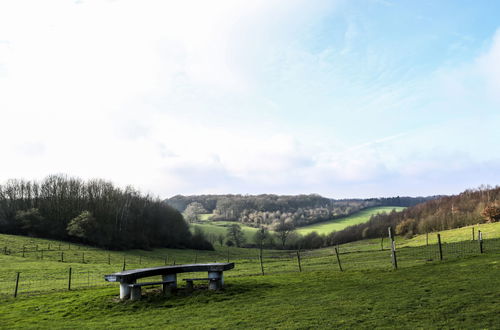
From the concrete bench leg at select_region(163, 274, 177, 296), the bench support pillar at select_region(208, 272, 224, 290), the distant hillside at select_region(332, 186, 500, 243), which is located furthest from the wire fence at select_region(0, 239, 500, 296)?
the distant hillside at select_region(332, 186, 500, 243)

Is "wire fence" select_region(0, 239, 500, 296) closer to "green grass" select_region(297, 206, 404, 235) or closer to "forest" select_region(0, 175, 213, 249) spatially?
"forest" select_region(0, 175, 213, 249)

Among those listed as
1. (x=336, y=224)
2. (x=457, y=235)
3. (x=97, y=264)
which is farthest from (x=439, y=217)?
(x=97, y=264)

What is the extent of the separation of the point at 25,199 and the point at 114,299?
9472 cm

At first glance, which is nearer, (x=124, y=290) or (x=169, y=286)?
(x=124, y=290)

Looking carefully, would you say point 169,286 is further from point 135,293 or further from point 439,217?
point 439,217

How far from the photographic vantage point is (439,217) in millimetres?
92125

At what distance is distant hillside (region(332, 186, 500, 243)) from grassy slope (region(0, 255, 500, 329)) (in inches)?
2789

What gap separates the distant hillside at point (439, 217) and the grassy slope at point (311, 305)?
7085cm

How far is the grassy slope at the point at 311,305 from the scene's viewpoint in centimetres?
1111

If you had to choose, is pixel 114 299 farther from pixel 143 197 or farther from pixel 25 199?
pixel 143 197

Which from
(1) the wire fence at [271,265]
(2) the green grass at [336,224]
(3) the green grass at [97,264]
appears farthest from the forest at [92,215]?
(2) the green grass at [336,224]

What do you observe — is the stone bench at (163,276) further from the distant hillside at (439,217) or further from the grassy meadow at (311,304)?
the distant hillside at (439,217)

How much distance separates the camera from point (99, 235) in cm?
8225

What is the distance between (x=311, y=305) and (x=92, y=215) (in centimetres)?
8508
